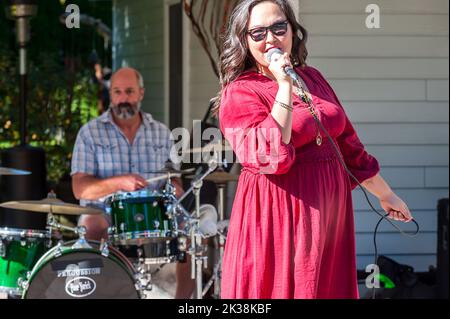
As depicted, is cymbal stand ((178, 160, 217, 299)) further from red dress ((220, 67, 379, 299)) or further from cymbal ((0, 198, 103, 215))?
red dress ((220, 67, 379, 299))

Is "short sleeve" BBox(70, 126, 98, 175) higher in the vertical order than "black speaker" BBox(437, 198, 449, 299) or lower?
higher

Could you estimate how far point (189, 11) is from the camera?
802 centimetres

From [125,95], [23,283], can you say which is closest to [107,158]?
[125,95]

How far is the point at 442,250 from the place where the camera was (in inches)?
265

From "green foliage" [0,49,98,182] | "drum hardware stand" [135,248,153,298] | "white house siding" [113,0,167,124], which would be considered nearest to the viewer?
"drum hardware stand" [135,248,153,298]

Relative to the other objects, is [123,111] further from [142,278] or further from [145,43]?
[145,43]

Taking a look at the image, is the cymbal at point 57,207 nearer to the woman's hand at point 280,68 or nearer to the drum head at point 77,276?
the drum head at point 77,276

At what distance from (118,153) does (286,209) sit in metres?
3.34

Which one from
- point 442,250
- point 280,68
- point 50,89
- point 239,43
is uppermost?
point 50,89

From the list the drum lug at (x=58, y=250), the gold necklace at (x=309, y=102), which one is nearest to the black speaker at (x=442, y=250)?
the drum lug at (x=58, y=250)

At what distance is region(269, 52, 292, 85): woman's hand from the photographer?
132 inches

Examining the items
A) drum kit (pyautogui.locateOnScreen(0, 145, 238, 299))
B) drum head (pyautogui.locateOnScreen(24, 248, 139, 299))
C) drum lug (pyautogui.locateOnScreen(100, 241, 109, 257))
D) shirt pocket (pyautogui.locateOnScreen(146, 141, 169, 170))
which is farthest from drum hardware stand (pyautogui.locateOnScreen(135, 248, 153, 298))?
shirt pocket (pyautogui.locateOnScreen(146, 141, 169, 170))

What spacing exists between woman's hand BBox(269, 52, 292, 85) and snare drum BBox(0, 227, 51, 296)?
3041 millimetres

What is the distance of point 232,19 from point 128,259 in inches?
105
